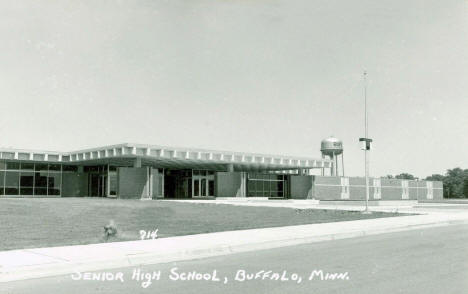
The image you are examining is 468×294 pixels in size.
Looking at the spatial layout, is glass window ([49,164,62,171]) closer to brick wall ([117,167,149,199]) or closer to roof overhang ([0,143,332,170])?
roof overhang ([0,143,332,170])

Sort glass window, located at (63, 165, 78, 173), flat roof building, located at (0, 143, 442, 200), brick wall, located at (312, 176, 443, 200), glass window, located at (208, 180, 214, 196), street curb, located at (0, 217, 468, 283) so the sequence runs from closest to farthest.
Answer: street curb, located at (0, 217, 468, 283)
flat roof building, located at (0, 143, 442, 200)
glass window, located at (63, 165, 78, 173)
glass window, located at (208, 180, 214, 196)
brick wall, located at (312, 176, 443, 200)

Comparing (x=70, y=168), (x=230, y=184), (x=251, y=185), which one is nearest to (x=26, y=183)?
(x=70, y=168)

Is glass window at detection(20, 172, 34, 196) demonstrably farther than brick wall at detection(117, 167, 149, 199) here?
Yes

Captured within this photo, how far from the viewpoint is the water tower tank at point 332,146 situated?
68.2 m

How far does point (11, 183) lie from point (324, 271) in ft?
145

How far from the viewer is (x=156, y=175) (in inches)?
1902

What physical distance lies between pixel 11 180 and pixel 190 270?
42549mm

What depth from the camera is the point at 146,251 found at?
10.8 meters

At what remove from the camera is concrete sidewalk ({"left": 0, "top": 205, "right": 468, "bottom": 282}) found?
8.98 metres

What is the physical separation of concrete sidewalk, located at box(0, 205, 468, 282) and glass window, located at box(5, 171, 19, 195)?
37509mm

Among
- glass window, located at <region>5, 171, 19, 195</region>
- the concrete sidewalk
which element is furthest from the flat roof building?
the concrete sidewalk

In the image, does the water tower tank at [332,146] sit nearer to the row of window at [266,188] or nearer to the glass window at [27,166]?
the row of window at [266,188]

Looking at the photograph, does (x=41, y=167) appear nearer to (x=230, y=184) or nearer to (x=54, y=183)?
(x=54, y=183)

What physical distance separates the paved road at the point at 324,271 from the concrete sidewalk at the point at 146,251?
448 mm
